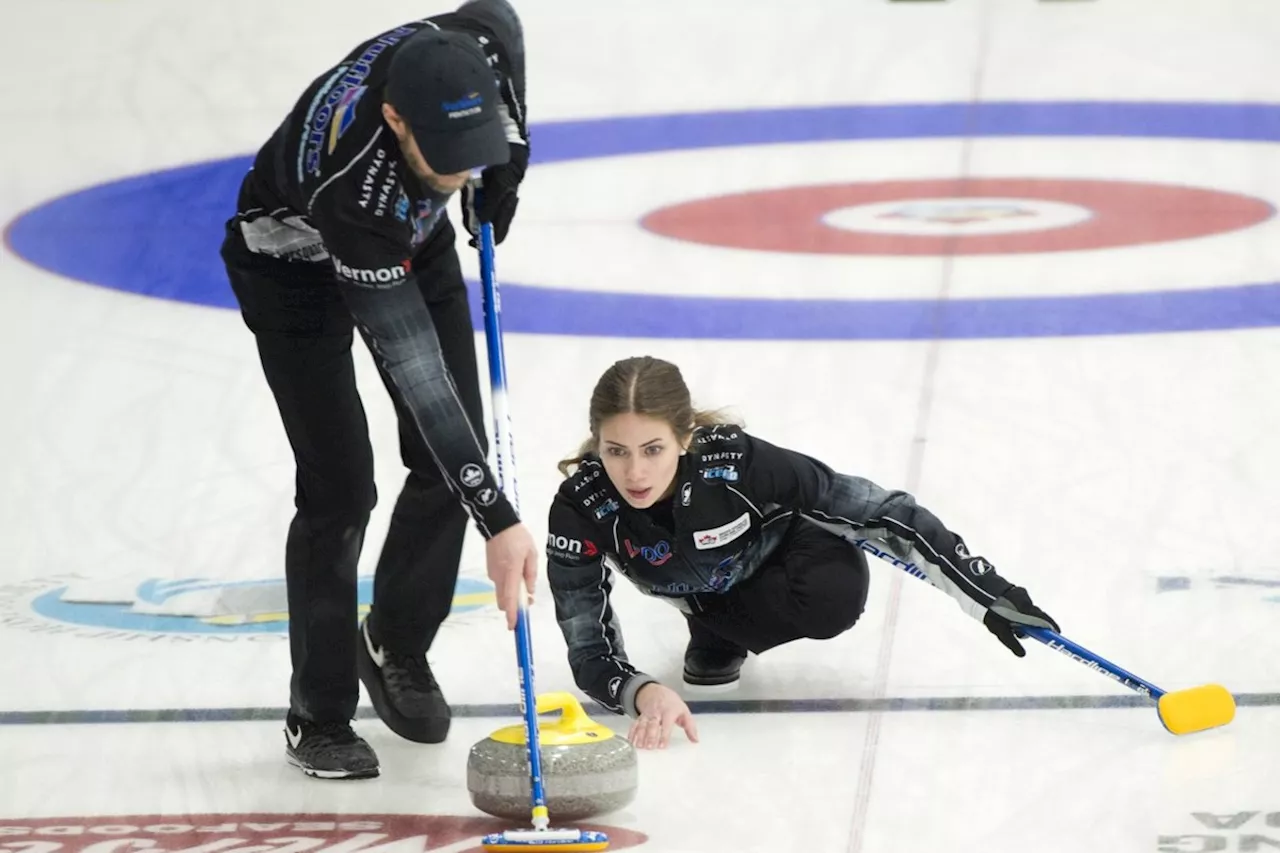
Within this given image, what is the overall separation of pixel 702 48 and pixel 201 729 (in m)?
5.40

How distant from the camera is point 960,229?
6078 millimetres

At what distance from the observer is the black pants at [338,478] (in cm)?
303

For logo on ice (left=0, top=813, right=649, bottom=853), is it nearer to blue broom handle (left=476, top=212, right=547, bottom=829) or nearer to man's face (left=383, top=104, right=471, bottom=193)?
blue broom handle (left=476, top=212, right=547, bottom=829)

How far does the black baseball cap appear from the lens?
252cm

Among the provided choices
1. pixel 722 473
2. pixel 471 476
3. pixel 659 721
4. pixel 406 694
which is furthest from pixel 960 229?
pixel 471 476

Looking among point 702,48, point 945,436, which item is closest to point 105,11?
point 702,48

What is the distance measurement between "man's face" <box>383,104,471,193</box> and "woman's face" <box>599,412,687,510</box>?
1.86ft

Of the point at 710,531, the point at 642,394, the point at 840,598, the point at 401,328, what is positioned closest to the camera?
the point at 401,328

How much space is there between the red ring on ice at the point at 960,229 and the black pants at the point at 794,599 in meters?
2.62

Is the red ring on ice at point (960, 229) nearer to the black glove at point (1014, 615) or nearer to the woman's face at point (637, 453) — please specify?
the black glove at point (1014, 615)

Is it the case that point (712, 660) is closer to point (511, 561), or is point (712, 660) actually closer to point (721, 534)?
point (721, 534)

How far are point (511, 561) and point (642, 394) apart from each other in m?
0.58

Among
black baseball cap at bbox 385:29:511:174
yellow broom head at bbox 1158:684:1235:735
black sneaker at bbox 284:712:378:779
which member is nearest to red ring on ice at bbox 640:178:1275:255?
yellow broom head at bbox 1158:684:1235:735

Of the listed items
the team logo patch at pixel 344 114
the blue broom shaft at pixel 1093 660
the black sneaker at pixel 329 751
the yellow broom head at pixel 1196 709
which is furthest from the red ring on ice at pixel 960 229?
the team logo patch at pixel 344 114
